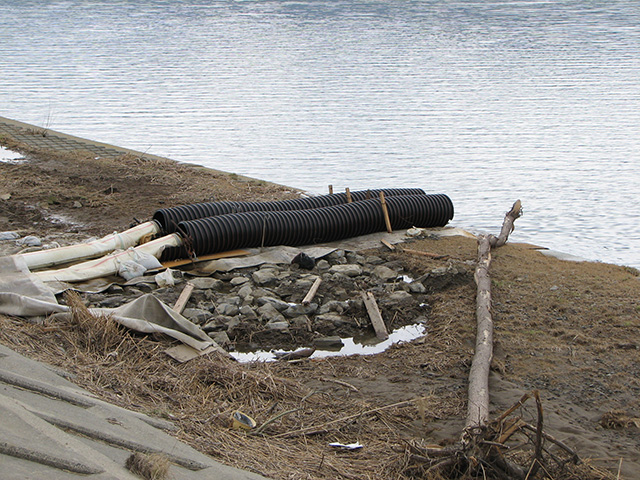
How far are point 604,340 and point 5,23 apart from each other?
163ft

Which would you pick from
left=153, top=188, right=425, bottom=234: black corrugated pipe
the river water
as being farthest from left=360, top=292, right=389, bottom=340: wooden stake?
the river water

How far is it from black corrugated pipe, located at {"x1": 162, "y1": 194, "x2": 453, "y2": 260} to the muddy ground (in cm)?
126

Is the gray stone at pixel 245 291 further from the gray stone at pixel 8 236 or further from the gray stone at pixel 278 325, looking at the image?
the gray stone at pixel 8 236

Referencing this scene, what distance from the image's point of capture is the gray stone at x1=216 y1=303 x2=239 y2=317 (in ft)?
23.8

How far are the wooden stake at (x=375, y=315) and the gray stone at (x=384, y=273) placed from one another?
95 cm

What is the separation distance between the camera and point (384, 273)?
336 inches

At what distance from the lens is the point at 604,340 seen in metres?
6.71

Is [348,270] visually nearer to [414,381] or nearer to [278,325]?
[278,325]

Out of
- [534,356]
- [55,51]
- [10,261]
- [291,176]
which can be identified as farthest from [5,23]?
[534,356]

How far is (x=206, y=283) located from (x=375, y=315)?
1.98 m

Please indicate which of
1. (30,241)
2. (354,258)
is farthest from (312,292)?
(30,241)

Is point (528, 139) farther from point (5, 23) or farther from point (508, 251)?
point (5, 23)

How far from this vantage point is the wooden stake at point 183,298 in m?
7.16

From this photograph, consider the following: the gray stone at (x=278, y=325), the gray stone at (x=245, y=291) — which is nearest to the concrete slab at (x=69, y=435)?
the gray stone at (x=278, y=325)
